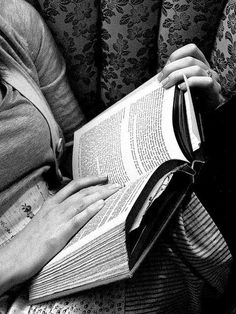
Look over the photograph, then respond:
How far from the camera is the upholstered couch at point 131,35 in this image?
35.9 inches

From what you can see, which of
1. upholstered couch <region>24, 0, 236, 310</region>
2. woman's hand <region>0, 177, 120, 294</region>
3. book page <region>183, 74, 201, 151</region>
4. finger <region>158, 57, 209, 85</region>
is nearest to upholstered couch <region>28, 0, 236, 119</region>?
upholstered couch <region>24, 0, 236, 310</region>

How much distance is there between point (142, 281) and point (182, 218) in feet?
0.38

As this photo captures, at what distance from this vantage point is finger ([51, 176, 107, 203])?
2.69 feet

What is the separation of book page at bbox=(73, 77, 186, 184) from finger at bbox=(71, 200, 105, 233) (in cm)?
7

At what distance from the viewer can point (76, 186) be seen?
831mm

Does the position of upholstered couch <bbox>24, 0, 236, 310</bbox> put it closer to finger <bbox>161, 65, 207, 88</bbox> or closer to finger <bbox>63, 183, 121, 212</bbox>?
finger <bbox>161, 65, 207, 88</bbox>

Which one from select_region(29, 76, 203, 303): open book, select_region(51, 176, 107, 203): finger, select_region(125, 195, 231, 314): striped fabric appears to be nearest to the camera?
select_region(29, 76, 203, 303): open book

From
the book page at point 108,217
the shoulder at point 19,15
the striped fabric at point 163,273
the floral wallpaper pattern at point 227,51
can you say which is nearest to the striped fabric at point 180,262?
the striped fabric at point 163,273

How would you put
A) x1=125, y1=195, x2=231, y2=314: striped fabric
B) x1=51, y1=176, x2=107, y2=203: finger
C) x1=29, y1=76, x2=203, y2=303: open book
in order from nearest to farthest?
x1=29, y1=76, x2=203, y2=303: open book, x1=125, y1=195, x2=231, y2=314: striped fabric, x1=51, y1=176, x2=107, y2=203: finger

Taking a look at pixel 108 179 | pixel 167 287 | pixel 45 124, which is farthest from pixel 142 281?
pixel 45 124

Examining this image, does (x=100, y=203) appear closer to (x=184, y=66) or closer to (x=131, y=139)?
(x=131, y=139)

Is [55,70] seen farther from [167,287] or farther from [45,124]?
[167,287]

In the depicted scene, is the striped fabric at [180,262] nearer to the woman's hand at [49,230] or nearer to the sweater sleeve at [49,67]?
A: the woman's hand at [49,230]

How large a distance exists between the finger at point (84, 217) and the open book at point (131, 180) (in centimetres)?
2
